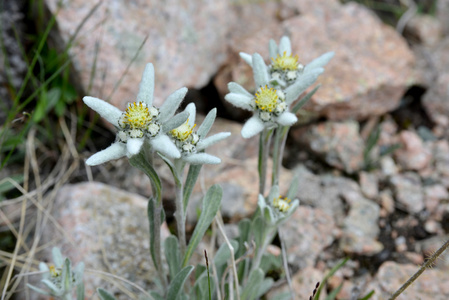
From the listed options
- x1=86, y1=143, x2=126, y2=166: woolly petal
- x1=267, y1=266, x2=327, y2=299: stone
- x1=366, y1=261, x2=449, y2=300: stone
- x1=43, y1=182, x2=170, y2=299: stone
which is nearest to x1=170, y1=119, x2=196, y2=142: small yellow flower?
x1=86, y1=143, x2=126, y2=166: woolly petal

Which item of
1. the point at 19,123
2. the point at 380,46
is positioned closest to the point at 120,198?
the point at 19,123

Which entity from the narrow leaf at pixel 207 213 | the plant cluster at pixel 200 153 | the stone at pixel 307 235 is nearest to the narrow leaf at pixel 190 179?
the plant cluster at pixel 200 153

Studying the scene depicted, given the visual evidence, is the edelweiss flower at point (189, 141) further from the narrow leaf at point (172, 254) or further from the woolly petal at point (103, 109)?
the narrow leaf at point (172, 254)

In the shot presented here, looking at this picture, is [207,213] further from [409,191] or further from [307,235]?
[409,191]

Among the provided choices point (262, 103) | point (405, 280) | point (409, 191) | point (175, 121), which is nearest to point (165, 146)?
point (175, 121)

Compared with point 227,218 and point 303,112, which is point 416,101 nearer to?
point 303,112

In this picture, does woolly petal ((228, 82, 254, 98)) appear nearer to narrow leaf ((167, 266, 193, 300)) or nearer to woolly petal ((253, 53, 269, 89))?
woolly petal ((253, 53, 269, 89))
